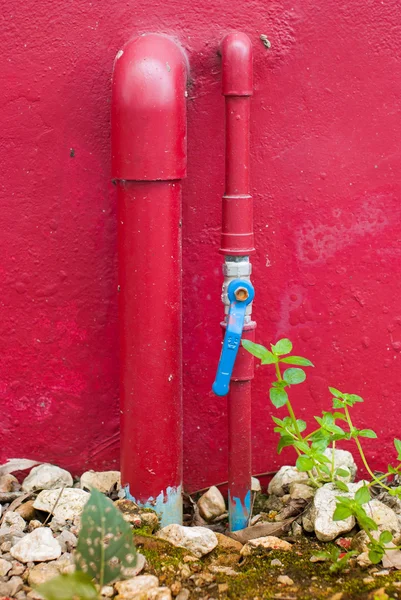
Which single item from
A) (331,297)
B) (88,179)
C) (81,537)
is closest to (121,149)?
(88,179)

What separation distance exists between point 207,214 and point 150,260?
0.31m

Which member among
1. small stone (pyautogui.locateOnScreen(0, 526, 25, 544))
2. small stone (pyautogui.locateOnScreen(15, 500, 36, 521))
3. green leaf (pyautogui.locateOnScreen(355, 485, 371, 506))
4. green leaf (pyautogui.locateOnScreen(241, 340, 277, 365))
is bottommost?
small stone (pyautogui.locateOnScreen(0, 526, 25, 544))

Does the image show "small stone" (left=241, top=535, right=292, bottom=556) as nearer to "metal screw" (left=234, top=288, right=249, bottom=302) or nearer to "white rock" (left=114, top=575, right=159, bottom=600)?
"white rock" (left=114, top=575, right=159, bottom=600)

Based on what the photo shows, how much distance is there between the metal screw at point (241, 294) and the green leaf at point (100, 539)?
0.75 m

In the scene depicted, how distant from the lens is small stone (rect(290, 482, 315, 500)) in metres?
2.50

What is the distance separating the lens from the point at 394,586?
2.06 meters

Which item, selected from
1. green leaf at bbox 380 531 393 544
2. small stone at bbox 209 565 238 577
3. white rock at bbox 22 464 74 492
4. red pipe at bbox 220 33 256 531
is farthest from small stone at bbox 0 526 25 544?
green leaf at bbox 380 531 393 544

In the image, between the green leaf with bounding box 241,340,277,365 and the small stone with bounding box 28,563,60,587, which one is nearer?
the small stone with bounding box 28,563,60,587

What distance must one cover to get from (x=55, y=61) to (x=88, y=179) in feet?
1.23

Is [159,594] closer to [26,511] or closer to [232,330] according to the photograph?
[26,511]

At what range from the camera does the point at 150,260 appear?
7.68ft

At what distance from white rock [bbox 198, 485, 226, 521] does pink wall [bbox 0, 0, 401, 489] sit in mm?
104

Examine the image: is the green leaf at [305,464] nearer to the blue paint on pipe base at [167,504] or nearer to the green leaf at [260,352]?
the green leaf at [260,352]

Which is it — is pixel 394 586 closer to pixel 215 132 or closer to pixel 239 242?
pixel 239 242
